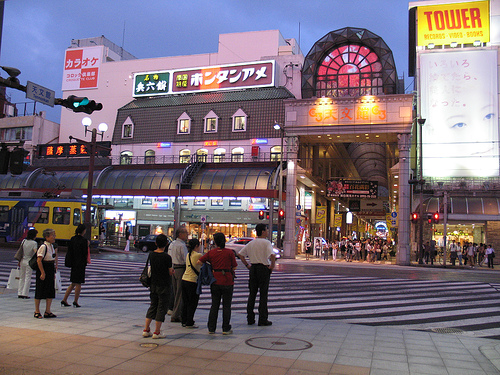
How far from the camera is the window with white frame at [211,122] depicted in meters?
47.4

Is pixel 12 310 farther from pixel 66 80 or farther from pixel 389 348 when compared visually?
pixel 66 80

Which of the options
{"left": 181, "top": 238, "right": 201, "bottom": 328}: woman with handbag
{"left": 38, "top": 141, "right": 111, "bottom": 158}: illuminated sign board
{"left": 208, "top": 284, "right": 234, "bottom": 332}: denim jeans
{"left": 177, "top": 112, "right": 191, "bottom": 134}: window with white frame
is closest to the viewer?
{"left": 208, "top": 284, "right": 234, "bottom": 332}: denim jeans

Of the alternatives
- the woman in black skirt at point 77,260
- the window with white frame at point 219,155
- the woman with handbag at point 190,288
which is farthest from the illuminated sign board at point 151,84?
the woman with handbag at point 190,288

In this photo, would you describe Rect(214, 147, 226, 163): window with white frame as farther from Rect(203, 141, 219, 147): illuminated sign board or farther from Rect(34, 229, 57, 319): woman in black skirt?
Rect(34, 229, 57, 319): woman in black skirt

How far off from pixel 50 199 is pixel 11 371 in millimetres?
28187

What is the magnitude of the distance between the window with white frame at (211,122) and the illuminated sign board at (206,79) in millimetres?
2912

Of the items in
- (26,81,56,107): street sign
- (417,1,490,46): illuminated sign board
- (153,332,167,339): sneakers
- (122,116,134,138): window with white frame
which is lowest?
(153,332,167,339): sneakers

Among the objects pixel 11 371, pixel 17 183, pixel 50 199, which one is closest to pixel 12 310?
pixel 11 371

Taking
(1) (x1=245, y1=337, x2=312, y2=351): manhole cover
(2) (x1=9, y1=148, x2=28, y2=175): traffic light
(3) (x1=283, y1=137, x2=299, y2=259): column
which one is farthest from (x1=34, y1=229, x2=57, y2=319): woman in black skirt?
(3) (x1=283, y1=137, x2=299, y2=259): column

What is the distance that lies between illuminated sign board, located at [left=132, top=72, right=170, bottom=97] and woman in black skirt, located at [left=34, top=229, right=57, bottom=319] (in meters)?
42.6

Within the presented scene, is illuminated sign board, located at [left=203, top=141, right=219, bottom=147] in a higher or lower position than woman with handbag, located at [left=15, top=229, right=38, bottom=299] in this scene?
higher

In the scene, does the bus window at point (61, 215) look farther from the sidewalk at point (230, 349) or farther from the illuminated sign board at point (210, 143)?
the sidewalk at point (230, 349)

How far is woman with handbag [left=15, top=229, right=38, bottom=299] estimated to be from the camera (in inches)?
443

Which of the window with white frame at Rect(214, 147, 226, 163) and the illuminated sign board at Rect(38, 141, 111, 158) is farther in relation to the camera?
the illuminated sign board at Rect(38, 141, 111, 158)
